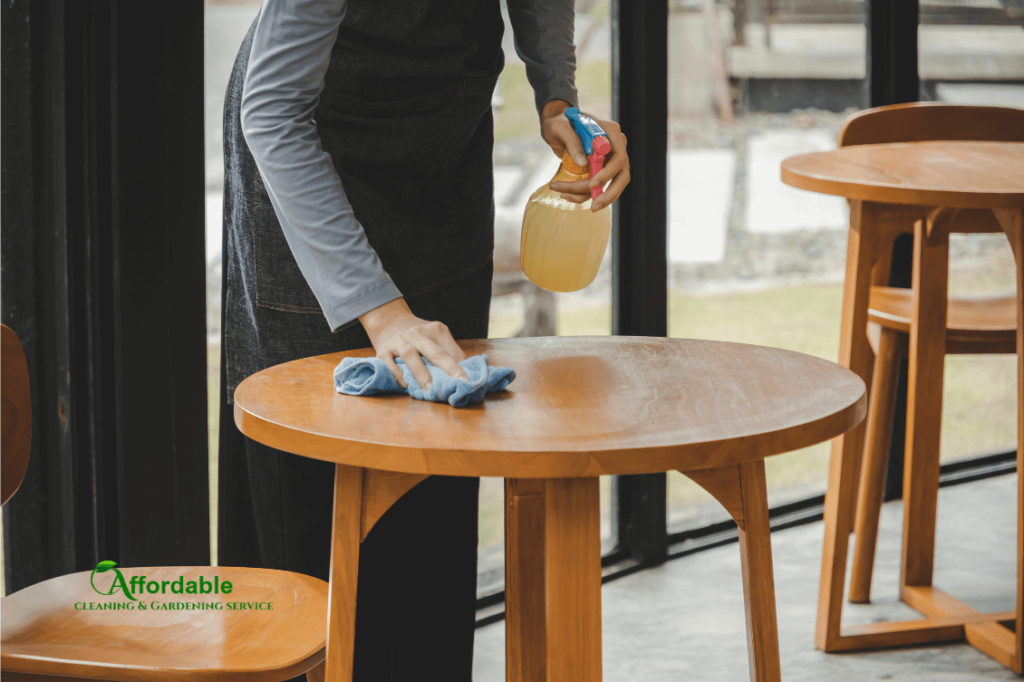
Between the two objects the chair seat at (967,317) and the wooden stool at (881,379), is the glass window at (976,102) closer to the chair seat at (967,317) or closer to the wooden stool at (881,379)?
the chair seat at (967,317)

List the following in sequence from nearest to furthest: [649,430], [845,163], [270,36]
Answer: [649,430] < [270,36] < [845,163]

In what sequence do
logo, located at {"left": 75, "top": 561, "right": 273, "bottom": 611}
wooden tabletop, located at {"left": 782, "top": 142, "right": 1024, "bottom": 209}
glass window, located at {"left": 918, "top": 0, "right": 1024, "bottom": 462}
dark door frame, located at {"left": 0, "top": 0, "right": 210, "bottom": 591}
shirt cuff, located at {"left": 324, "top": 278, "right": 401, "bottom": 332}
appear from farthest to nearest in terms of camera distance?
glass window, located at {"left": 918, "top": 0, "right": 1024, "bottom": 462} < wooden tabletop, located at {"left": 782, "top": 142, "right": 1024, "bottom": 209} < dark door frame, located at {"left": 0, "top": 0, "right": 210, "bottom": 591} < logo, located at {"left": 75, "top": 561, "right": 273, "bottom": 611} < shirt cuff, located at {"left": 324, "top": 278, "right": 401, "bottom": 332}

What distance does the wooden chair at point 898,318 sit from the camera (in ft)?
6.55

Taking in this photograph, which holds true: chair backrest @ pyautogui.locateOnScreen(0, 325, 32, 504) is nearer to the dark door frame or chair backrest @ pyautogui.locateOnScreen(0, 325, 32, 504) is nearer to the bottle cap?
the dark door frame

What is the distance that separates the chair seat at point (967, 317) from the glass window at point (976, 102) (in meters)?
0.62

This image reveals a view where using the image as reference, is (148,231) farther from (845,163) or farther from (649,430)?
(845,163)

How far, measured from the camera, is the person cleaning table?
3.36 ft

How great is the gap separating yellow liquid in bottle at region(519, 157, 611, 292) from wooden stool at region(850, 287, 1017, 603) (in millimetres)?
A: 1075

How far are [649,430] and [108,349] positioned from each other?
3.54 feet

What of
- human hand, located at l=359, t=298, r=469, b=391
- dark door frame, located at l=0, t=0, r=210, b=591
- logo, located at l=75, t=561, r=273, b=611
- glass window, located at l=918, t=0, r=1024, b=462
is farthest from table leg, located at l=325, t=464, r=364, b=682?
glass window, located at l=918, t=0, r=1024, b=462

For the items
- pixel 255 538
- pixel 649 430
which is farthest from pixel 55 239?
pixel 649 430

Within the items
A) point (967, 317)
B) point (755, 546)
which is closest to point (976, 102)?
point (967, 317)

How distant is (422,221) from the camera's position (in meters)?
1.30

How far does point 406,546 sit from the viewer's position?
1373 mm
